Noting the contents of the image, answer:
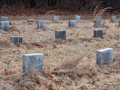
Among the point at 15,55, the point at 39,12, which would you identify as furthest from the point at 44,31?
the point at 39,12

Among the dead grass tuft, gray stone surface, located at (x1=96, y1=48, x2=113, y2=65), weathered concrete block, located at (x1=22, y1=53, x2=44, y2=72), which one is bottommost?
the dead grass tuft

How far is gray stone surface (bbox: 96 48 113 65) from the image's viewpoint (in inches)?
236

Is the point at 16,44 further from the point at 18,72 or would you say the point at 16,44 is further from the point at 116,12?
the point at 116,12

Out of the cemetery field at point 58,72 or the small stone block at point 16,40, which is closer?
the cemetery field at point 58,72

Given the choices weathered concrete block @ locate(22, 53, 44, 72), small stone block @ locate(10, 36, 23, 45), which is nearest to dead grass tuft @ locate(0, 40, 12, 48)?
small stone block @ locate(10, 36, 23, 45)

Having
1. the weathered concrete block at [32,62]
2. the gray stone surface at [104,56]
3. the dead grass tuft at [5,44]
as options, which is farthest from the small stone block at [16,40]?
the weathered concrete block at [32,62]

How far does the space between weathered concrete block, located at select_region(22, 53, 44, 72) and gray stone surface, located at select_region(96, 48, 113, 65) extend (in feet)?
4.34

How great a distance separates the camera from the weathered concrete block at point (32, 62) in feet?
16.7

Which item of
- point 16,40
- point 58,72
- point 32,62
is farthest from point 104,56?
point 16,40

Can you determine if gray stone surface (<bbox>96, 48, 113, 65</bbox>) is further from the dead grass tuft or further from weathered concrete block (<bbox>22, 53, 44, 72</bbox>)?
the dead grass tuft

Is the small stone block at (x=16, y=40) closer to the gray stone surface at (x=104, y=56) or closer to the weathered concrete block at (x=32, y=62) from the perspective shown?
the gray stone surface at (x=104, y=56)

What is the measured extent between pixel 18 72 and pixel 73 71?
101 centimetres

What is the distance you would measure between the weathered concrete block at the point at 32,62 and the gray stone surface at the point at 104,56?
1323mm

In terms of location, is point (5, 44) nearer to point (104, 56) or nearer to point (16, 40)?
point (16, 40)
